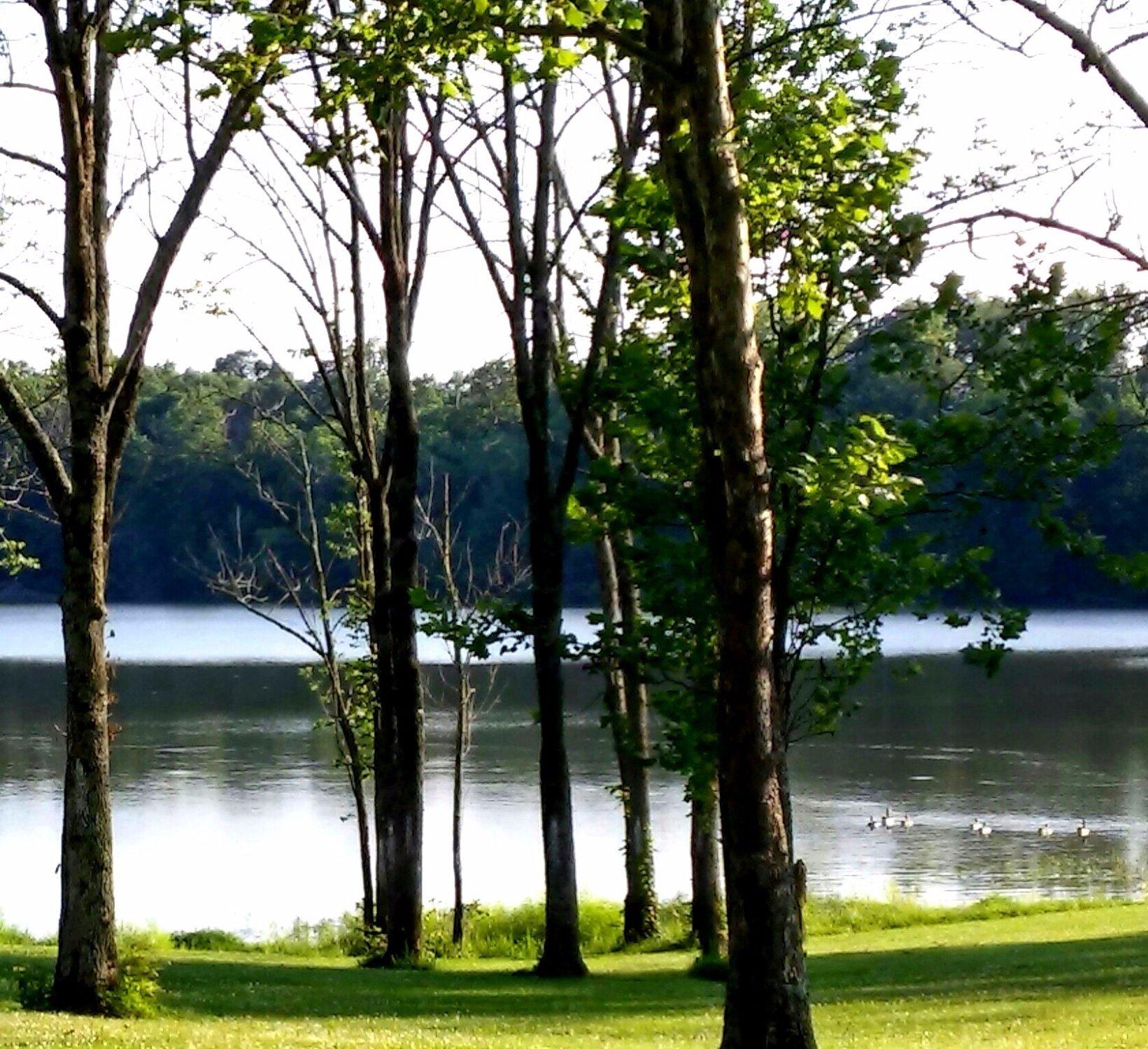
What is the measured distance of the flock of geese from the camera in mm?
29281

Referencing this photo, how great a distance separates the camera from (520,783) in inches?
1421

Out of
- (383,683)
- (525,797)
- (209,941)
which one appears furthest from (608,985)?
(525,797)

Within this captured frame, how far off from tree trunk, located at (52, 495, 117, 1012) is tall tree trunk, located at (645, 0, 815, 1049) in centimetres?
423

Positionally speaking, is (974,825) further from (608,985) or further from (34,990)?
(34,990)

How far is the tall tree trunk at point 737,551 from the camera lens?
7.95 metres

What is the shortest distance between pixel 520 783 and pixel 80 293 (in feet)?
87.1

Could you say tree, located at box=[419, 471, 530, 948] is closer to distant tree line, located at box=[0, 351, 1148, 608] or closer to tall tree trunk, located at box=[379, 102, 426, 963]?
tall tree trunk, located at box=[379, 102, 426, 963]

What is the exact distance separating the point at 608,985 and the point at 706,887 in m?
3.47

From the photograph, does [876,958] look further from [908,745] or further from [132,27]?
[908,745]

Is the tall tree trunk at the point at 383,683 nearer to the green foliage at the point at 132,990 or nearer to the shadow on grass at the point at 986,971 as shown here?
the shadow on grass at the point at 986,971

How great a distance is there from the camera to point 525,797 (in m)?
34.4

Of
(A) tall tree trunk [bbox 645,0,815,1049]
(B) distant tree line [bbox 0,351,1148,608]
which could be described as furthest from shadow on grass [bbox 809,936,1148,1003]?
(B) distant tree line [bbox 0,351,1148,608]

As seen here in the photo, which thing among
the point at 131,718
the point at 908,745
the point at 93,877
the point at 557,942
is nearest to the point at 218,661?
the point at 131,718

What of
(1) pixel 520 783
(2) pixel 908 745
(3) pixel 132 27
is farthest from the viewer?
(2) pixel 908 745
